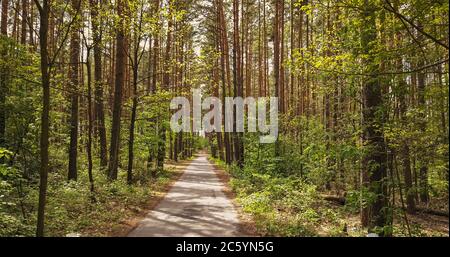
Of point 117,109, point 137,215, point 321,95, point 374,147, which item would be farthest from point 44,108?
point 321,95

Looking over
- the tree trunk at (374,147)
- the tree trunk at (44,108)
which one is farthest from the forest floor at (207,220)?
the tree trunk at (44,108)

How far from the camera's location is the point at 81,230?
27.7ft

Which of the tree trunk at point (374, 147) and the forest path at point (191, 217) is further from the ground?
the tree trunk at point (374, 147)

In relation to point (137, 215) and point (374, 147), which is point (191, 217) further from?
point (374, 147)

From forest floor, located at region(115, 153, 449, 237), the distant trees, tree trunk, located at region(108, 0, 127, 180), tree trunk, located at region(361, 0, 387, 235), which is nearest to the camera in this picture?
the distant trees

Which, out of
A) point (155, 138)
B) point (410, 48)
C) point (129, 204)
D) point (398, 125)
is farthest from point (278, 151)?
point (410, 48)

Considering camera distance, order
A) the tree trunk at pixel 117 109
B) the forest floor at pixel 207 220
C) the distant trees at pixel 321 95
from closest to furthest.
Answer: the distant trees at pixel 321 95 < the forest floor at pixel 207 220 < the tree trunk at pixel 117 109

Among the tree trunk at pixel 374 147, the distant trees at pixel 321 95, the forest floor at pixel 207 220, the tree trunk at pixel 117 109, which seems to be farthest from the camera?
the tree trunk at pixel 117 109

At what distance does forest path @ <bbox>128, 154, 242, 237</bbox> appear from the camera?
8.45m

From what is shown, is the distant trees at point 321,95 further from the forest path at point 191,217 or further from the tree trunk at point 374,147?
the forest path at point 191,217

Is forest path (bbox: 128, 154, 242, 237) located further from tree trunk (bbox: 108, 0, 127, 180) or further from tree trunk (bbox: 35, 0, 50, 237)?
tree trunk (bbox: 108, 0, 127, 180)

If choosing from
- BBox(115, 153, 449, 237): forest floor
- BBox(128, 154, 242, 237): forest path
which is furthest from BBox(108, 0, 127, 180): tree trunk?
BBox(128, 154, 242, 237): forest path

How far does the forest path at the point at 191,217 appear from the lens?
8.45 m

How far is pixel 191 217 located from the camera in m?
10.2
